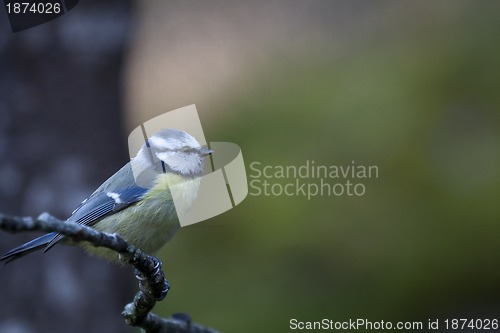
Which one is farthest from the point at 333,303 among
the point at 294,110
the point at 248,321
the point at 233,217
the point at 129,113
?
the point at 129,113

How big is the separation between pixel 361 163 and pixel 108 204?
0.62 metres

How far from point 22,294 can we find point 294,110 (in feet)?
2.75

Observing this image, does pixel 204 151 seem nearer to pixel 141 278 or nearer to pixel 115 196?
pixel 115 196

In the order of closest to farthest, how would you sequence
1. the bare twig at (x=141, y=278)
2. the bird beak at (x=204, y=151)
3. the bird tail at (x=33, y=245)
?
the bare twig at (x=141, y=278) → the bird tail at (x=33, y=245) → the bird beak at (x=204, y=151)

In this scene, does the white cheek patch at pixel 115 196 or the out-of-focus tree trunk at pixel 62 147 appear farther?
the out-of-focus tree trunk at pixel 62 147

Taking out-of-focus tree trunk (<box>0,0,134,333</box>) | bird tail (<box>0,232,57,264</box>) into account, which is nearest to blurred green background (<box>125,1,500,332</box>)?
out-of-focus tree trunk (<box>0,0,134,333</box>)

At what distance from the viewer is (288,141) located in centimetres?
154

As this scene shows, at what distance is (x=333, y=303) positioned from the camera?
60.4 inches

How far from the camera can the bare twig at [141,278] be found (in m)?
0.78

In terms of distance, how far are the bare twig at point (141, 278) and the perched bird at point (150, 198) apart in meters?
0.13

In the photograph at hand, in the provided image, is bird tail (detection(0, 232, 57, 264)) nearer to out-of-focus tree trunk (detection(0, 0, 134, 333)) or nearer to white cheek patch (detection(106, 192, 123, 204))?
white cheek patch (detection(106, 192, 123, 204))

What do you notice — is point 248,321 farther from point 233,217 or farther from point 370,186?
point 370,186

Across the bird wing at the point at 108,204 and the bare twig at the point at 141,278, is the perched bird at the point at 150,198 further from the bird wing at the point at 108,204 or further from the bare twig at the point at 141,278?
the bare twig at the point at 141,278

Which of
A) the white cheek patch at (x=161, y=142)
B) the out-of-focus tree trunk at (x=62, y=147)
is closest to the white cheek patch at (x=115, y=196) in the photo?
the white cheek patch at (x=161, y=142)
